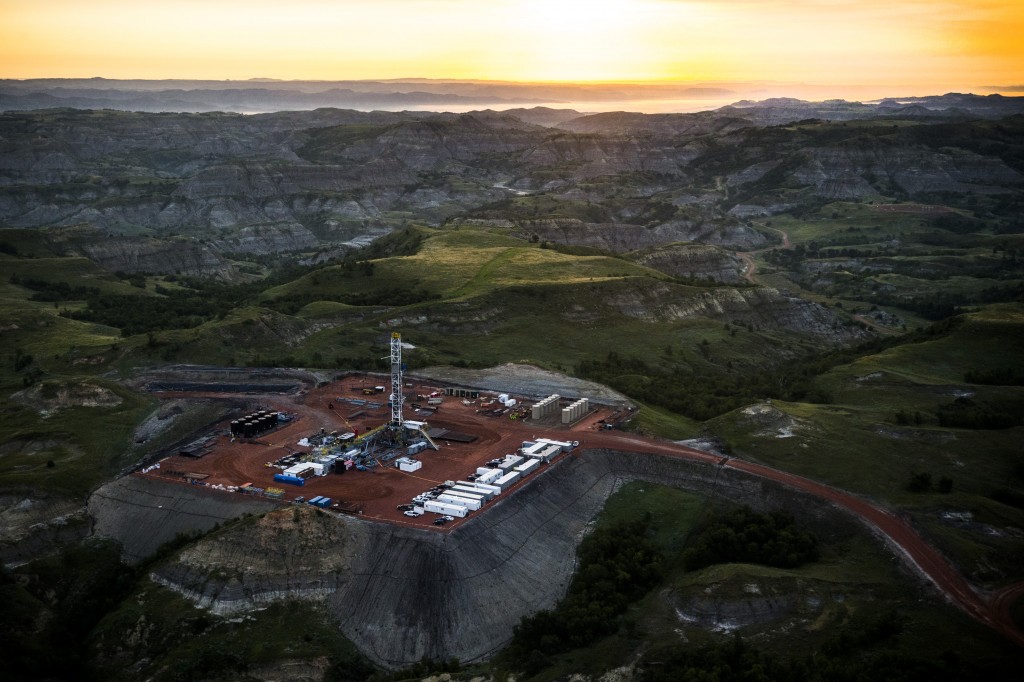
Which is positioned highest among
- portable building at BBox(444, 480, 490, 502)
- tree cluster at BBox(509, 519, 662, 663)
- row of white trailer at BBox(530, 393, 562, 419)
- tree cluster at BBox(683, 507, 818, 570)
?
row of white trailer at BBox(530, 393, 562, 419)

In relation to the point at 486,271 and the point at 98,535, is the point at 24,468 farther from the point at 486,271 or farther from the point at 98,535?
the point at 486,271

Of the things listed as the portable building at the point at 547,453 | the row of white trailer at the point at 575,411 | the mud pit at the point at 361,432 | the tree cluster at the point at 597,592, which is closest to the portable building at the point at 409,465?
the mud pit at the point at 361,432

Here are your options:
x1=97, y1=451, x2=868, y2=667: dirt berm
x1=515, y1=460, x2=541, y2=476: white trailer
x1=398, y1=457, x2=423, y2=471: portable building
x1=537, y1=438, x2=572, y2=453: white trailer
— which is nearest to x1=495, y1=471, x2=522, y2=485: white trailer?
x1=515, y1=460, x2=541, y2=476: white trailer

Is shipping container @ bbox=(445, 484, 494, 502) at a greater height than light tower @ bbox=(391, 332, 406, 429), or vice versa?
light tower @ bbox=(391, 332, 406, 429)

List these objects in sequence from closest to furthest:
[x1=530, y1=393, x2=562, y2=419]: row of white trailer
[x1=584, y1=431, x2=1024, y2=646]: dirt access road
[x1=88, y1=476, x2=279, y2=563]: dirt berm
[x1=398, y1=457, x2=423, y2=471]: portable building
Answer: [x1=584, y1=431, x2=1024, y2=646]: dirt access road
[x1=88, y1=476, x2=279, y2=563]: dirt berm
[x1=398, y1=457, x2=423, y2=471]: portable building
[x1=530, y1=393, x2=562, y2=419]: row of white trailer

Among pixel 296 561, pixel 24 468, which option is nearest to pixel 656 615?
pixel 296 561

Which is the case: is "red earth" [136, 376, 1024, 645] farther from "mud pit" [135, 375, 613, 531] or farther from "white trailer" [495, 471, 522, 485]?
"white trailer" [495, 471, 522, 485]

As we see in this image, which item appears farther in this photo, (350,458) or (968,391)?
(968,391)

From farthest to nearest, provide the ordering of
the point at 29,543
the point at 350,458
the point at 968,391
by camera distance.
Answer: the point at 968,391, the point at 350,458, the point at 29,543
